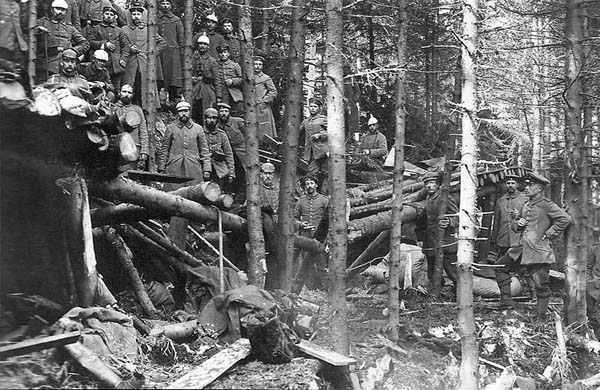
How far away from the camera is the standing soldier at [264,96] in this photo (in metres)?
17.9

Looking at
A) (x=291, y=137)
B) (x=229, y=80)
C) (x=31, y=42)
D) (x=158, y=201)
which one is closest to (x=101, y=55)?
(x=229, y=80)

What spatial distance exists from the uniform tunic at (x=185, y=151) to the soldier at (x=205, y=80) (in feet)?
12.1

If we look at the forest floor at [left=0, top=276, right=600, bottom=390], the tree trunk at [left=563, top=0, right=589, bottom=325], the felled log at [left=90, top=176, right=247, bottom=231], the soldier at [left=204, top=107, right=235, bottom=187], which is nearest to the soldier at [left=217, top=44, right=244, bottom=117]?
the soldier at [left=204, top=107, right=235, bottom=187]

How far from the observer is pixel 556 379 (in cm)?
1299

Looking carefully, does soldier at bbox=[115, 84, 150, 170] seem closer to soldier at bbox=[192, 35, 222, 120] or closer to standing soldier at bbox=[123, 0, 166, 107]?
standing soldier at bbox=[123, 0, 166, 107]

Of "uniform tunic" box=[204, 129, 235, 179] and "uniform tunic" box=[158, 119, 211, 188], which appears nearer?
"uniform tunic" box=[158, 119, 211, 188]

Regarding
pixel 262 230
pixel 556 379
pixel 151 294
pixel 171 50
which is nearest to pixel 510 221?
pixel 556 379

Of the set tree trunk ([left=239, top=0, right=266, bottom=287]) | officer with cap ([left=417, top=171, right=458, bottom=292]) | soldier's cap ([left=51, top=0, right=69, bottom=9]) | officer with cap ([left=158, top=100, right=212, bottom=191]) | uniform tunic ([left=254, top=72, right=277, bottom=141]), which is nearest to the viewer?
tree trunk ([left=239, top=0, right=266, bottom=287])

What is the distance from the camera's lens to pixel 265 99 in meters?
17.9

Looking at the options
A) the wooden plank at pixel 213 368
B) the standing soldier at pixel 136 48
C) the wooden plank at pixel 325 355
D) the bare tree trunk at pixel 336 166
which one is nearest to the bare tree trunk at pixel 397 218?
the bare tree trunk at pixel 336 166

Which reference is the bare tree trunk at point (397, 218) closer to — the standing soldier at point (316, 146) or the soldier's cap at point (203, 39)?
the standing soldier at point (316, 146)

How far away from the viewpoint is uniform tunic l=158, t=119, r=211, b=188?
14031 mm

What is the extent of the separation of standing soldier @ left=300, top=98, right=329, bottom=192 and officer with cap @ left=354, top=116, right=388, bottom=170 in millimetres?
1797

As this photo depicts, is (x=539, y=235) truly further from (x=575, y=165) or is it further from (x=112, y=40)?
(x=112, y=40)
